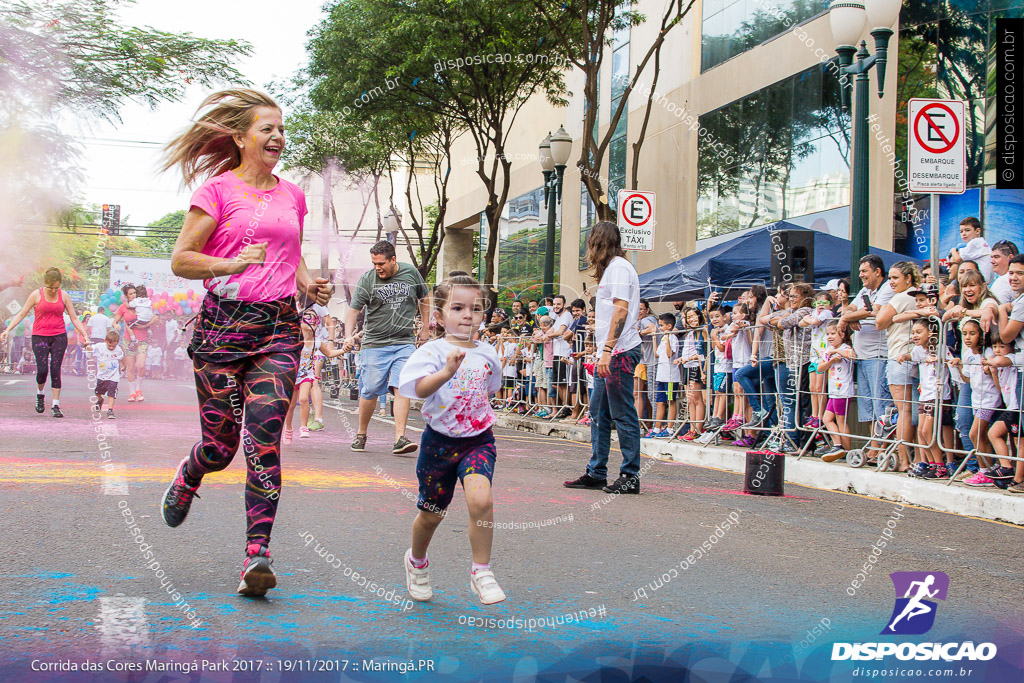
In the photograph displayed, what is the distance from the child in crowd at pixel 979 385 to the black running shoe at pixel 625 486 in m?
2.94

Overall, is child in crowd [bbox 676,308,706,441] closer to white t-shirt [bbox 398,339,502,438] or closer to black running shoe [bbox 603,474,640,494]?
black running shoe [bbox 603,474,640,494]

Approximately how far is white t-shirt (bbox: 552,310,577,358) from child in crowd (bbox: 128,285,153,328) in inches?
246

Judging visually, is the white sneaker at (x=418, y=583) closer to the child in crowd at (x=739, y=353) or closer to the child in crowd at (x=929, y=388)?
the child in crowd at (x=929, y=388)

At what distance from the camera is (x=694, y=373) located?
12641 mm

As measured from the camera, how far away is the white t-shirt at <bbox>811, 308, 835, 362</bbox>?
10500 millimetres

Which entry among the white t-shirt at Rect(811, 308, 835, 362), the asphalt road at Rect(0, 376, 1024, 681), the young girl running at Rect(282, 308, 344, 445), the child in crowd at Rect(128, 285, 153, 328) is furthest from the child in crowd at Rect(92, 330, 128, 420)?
the white t-shirt at Rect(811, 308, 835, 362)

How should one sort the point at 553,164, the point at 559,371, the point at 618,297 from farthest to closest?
1. the point at 553,164
2. the point at 559,371
3. the point at 618,297

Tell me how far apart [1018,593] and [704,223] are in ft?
61.7

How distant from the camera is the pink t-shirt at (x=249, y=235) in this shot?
162 inches

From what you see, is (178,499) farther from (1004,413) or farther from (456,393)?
(1004,413)

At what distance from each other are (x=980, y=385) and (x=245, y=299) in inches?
263

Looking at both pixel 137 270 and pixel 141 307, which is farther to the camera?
pixel 137 270

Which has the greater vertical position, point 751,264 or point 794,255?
point 751,264

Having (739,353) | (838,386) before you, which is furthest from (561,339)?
(838,386)
